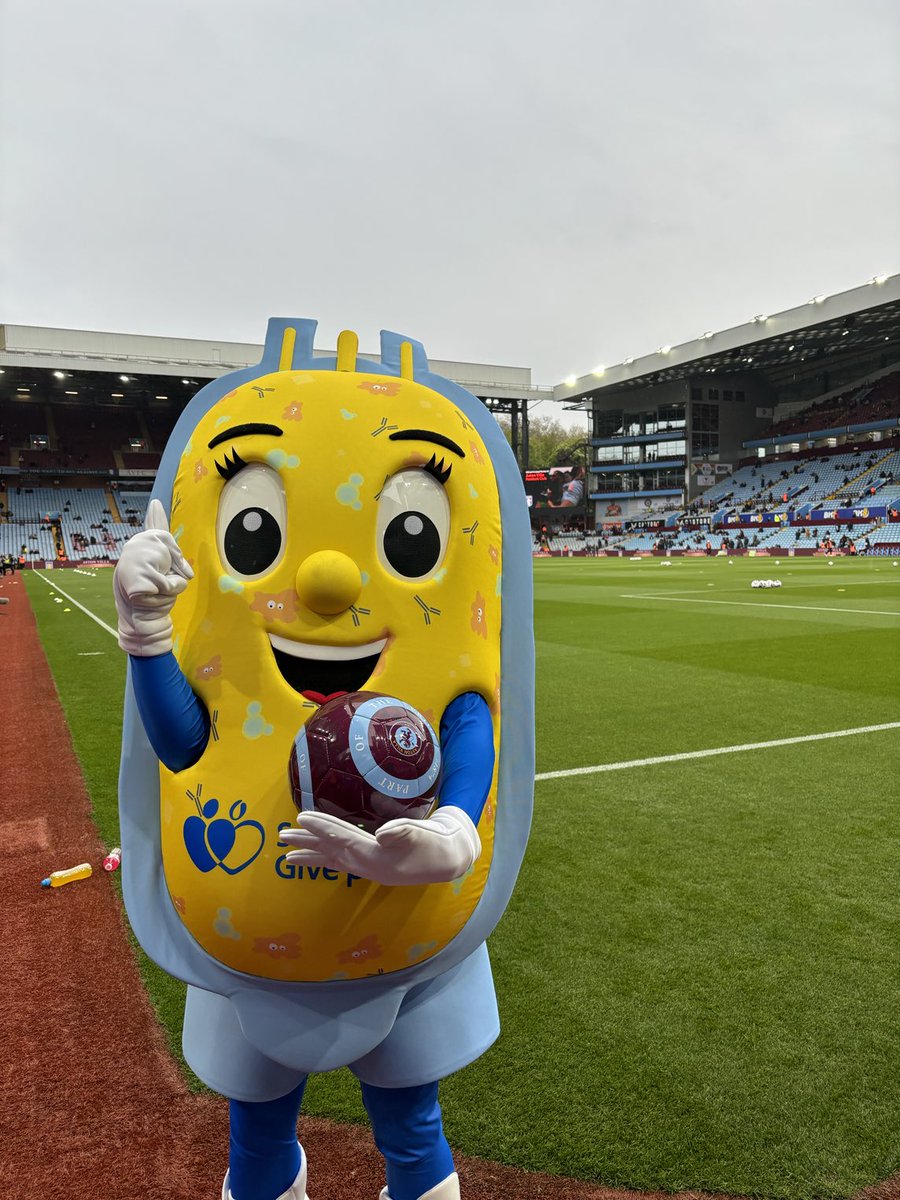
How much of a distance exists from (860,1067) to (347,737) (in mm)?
2371

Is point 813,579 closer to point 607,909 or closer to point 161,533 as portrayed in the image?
point 607,909

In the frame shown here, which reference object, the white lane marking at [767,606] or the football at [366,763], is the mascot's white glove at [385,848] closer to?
the football at [366,763]

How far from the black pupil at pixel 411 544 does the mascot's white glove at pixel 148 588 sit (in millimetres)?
445

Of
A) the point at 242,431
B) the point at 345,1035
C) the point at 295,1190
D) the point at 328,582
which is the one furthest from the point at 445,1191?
the point at 242,431

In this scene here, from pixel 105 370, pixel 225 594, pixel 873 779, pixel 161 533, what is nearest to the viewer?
pixel 161 533

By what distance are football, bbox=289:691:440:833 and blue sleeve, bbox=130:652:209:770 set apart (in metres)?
0.30

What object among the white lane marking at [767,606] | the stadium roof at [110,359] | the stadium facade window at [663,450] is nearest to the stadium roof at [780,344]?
the stadium facade window at [663,450]

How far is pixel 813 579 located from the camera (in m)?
25.6

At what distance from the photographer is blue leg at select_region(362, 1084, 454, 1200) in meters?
1.95

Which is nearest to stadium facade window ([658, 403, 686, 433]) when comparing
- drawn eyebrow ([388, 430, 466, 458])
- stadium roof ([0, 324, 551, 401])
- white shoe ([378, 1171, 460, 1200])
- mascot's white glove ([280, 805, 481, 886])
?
stadium roof ([0, 324, 551, 401])

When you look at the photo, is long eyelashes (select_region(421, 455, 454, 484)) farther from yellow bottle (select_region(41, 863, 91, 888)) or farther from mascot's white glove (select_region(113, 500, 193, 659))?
yellow bottle (select_region(41, 863, 91, 888))

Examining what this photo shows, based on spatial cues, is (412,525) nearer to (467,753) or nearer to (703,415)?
(467,753)

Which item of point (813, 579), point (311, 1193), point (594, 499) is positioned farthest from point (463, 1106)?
point (594, 499)

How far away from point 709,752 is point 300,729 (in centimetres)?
555
